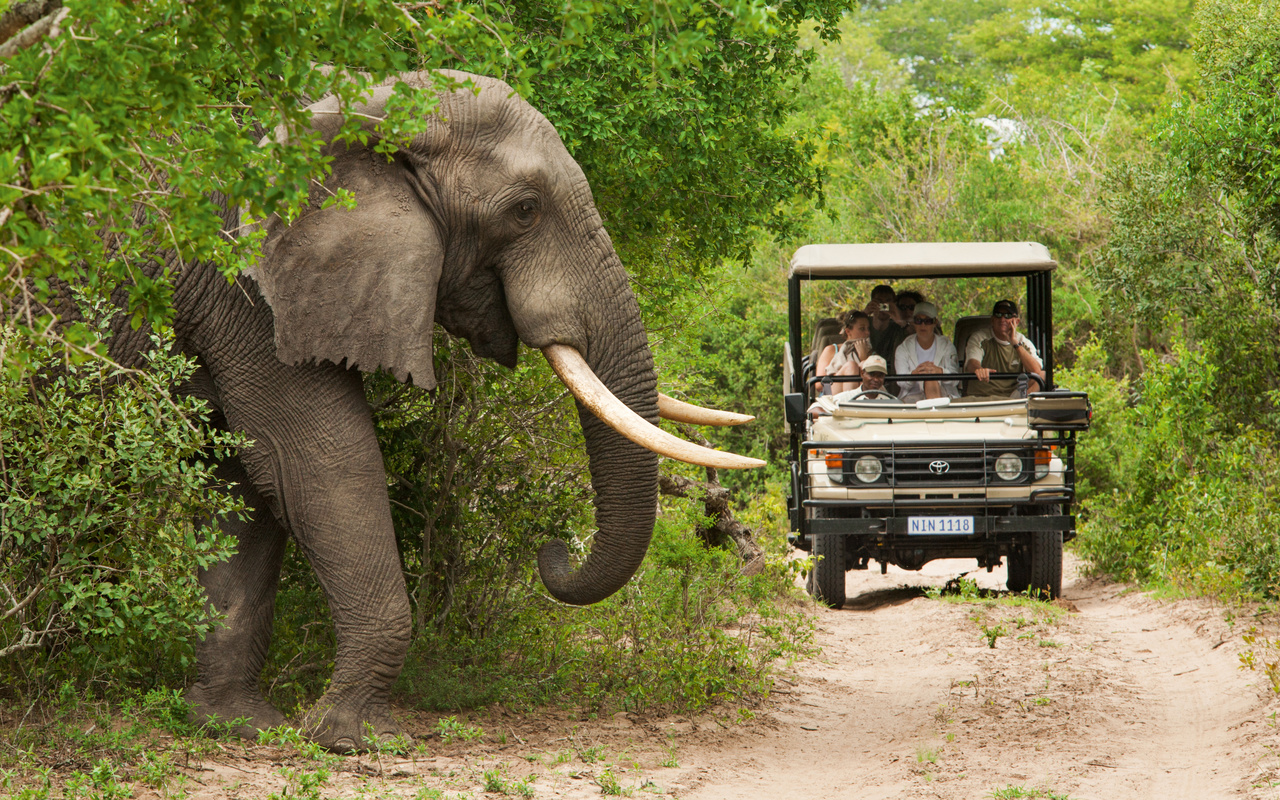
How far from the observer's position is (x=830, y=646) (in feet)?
31.8

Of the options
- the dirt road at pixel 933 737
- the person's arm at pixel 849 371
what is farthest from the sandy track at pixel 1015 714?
the person's arm at pixel 849 371

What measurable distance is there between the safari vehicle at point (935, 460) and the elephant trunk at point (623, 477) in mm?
3888

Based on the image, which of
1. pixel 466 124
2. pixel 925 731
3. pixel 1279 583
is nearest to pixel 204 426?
pixel 466 124

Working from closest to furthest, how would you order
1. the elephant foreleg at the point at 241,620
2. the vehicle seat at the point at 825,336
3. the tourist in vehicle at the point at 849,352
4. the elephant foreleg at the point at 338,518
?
the elephant foreleg at the point at 338,518 < the elephant foreleg at the point at 241,620 < the tourist in vehicle at the point at 849,352 < the vehicle seat at the point at 825,336

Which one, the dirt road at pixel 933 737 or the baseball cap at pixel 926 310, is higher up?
the baseball cap at pixel 926 310

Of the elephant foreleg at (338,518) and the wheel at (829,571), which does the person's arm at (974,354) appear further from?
the elephant foreleg at (338,518)

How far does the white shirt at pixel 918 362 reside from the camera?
35.0 feet

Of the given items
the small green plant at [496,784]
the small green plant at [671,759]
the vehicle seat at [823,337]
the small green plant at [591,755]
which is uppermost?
the vehicle seat at [823,337]

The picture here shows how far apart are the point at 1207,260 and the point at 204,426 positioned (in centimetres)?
880

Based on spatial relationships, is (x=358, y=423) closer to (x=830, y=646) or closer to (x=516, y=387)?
(x=516, y=387)

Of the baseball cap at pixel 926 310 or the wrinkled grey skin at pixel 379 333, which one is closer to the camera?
the wrinkled grey skin at pixel 379 333

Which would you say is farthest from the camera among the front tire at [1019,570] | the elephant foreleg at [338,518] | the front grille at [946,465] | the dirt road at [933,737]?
the front tire at [1019,570]

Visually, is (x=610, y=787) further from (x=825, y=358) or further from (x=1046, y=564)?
(x=1046, y=564)

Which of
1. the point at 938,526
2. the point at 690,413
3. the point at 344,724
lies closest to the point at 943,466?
the point at 938,526
